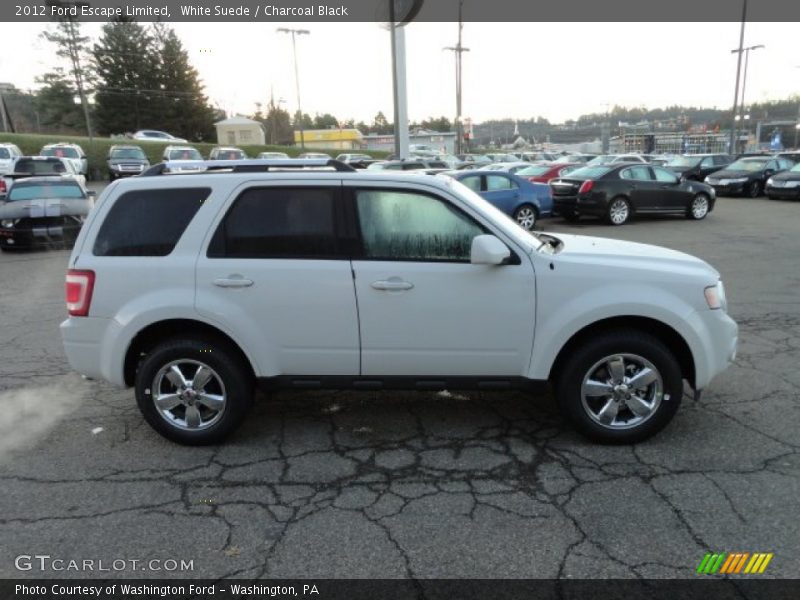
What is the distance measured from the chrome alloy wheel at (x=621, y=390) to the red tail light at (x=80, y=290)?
3.25m

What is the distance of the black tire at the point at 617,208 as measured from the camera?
14758 mm

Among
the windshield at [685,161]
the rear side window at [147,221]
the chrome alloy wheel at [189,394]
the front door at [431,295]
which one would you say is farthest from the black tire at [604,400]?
the windshield at [685,161]

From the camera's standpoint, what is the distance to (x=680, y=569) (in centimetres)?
267

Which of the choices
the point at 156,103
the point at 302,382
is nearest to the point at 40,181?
the point at 302,382

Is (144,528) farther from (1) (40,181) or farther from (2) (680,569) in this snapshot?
(1) (40,181)

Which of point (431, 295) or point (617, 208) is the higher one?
point (431, 295)

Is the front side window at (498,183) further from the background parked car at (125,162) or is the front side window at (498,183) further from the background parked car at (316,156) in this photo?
the background parked car at (125,162)

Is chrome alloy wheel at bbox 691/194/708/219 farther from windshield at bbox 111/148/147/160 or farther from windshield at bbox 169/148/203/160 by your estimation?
windshield at bbox 111/148/147/160

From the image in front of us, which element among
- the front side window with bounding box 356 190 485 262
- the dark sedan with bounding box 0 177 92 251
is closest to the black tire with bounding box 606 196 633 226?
the front side window with bounding box 356 190 485 262

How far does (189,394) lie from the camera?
12.7 ft

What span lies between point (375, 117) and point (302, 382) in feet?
502

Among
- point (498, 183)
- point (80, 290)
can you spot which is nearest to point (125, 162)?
point (498, 183)

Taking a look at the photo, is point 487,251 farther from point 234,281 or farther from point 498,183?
point 498,183

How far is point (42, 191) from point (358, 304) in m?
11.9
